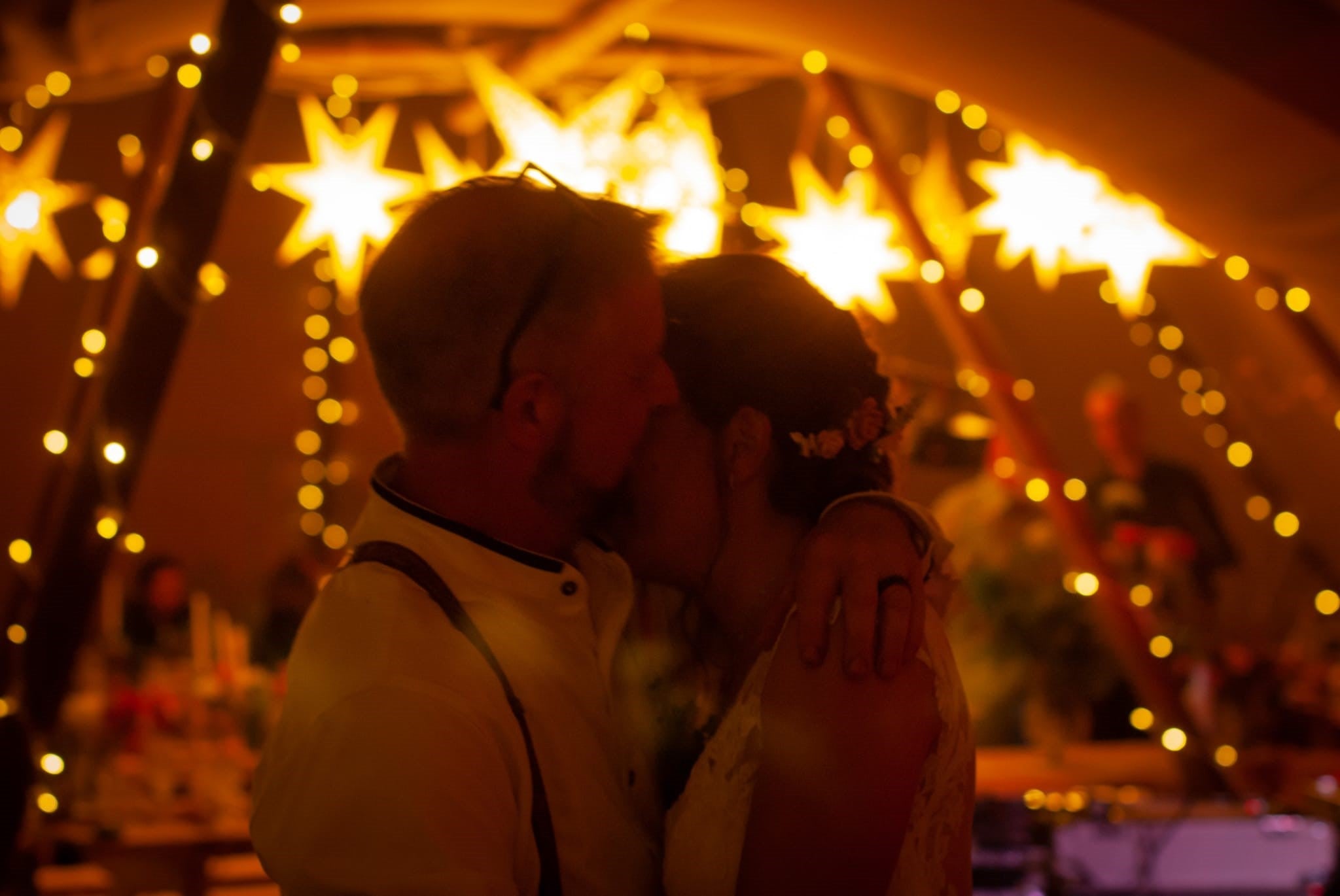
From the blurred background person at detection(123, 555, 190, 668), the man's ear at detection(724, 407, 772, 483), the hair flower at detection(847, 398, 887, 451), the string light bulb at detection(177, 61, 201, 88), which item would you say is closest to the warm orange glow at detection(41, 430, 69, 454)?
the string light bulb at detection(177, 61, 201, 88)

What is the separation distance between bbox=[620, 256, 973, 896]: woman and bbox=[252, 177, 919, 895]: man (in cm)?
7

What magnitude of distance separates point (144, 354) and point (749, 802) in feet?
6.43

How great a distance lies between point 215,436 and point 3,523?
3.61 feet

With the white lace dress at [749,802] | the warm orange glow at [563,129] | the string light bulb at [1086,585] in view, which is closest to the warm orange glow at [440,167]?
the warm orange glow at [563,129]

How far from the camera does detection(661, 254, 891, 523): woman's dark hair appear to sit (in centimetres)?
161

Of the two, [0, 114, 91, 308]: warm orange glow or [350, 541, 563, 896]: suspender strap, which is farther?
[0, 114, 91, 308]: warm orange glow

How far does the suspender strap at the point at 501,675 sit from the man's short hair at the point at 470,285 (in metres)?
0.15

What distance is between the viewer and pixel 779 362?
1.61 metres

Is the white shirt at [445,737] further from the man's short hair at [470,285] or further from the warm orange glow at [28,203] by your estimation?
the warm orange glow at [28,203]

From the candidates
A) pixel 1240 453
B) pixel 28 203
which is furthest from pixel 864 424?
pixel 1240 453

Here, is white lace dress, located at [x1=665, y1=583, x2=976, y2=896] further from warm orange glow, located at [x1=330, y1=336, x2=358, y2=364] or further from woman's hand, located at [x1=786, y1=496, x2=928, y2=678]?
warm orange glow, located at [x1=330, y1=336, x2=358, y2=364]

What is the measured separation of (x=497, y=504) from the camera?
1.48 metres

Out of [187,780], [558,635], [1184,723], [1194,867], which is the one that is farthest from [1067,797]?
[187,780]

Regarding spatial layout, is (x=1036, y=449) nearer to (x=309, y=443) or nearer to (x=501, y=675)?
(x=501, y=675)
